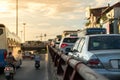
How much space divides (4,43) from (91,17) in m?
74.5

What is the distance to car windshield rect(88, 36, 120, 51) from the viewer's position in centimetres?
1140

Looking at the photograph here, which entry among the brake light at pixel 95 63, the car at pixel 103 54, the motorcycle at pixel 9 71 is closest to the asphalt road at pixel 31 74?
the motorcycle at pixel 9 71

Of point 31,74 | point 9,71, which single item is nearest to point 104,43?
point 9,71

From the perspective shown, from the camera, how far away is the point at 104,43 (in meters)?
11.6

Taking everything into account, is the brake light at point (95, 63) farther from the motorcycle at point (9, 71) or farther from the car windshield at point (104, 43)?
the motorcycle at point (9, 71)

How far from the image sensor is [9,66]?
21.1 m

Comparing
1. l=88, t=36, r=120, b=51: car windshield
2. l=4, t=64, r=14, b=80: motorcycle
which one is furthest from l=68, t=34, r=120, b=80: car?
l=4, t=64, r=14, b=80: motorcycle

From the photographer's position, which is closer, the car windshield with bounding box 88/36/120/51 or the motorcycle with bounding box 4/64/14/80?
the car windshield with bounding box 88/36/120/51

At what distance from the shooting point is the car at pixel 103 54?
33.2 ft

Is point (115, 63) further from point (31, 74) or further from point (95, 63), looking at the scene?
point (31, 74)

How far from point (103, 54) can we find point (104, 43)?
119 centimetres

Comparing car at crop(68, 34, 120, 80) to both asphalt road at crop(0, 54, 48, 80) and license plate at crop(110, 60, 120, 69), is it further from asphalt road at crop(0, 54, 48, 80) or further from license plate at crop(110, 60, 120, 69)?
asphalt road at crop(0, 54, 48, 80)

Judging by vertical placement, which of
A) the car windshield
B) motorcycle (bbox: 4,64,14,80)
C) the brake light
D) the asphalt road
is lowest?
the asphalt road

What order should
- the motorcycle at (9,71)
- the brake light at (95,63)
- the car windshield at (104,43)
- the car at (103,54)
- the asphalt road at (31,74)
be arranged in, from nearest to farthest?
the car at (103,54)
the brake light at (95,63)
the car windshield at (104,43)
the motorcycle at (9,71)
the asphalt road at (31,74)
